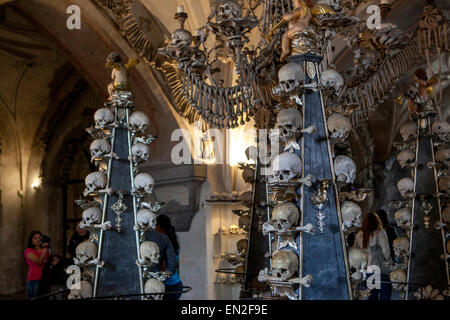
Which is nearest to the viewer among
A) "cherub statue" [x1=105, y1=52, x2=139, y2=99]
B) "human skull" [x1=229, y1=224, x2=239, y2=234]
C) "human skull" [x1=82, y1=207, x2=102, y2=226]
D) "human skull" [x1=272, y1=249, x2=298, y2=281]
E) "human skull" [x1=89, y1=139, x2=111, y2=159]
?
"human skull" [x1=272, y1=249, x2=298, y2=281]

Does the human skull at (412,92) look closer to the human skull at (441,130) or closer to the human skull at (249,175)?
the human skull at (441,130)

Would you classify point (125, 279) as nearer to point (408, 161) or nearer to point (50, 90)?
point (408, 161)

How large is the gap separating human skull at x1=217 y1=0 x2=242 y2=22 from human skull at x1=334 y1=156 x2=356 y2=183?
3.00 feet

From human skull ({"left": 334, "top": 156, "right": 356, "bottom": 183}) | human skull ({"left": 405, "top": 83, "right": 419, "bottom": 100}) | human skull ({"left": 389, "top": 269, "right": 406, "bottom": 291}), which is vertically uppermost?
human skull ({"left": 405, "top": 83, "right": 419, "bottom": 100})

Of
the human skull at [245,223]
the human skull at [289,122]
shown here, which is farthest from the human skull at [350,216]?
the human skull at [245,223]

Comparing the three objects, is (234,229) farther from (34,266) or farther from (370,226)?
(34,266)

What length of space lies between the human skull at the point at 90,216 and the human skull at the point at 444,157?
80.3 inches

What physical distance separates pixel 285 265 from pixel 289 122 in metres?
0.54

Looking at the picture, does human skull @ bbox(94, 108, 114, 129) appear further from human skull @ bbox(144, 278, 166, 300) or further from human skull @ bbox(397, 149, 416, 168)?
human skull @ bbox(397, 149, 416, 168)

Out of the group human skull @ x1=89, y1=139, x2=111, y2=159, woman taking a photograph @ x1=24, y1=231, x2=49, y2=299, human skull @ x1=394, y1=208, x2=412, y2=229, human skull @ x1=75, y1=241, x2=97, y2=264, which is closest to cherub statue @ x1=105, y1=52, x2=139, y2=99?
human skull @ x1=89, y1=139, x2=111, y2=159

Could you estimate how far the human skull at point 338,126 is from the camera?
2.34 metres

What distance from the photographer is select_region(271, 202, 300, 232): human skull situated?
2238mm

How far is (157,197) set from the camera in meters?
6.24

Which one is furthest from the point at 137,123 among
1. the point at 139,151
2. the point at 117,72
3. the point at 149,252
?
the point at 149,252
